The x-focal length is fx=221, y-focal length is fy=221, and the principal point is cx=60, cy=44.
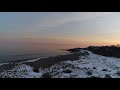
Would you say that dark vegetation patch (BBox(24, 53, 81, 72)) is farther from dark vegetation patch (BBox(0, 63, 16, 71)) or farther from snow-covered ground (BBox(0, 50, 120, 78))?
dark vegetation patch (BBox(0, 63, 16, 71))

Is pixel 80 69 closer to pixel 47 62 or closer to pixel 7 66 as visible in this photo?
pixel 47 62

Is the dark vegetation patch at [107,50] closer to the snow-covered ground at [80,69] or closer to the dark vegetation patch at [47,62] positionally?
the snow-covered ground at [80,69]

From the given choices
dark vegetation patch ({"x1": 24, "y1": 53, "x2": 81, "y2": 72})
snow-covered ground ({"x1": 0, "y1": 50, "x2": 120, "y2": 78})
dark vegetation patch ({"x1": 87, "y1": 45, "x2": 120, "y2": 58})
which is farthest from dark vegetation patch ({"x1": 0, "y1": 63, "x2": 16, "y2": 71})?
dark vegetation patch ({"x1": 87, "y1": 45, "x2": 120, "y2": 58})

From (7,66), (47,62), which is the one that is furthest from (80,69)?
(7,66)

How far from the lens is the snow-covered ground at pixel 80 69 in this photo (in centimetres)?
316

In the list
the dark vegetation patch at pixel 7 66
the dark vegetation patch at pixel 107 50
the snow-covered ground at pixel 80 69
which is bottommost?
the snow-covered ground at pixel 80 69

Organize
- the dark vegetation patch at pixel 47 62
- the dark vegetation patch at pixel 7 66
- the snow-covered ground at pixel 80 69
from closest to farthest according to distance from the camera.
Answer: the snow-covered ground at pixel 80 69
the dark vegetation patch at pixel 7 66
the dark vegetation patch at pixel 47 62

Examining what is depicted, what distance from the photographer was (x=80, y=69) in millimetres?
3557


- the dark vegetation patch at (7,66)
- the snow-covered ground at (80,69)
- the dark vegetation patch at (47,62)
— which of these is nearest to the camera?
the snow-covered ground at (80,69)

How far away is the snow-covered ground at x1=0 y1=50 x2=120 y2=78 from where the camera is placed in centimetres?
316

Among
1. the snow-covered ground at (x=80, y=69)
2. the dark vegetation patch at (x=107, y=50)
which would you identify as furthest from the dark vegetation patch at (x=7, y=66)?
the dark vegetation patch at (x=107, y=50)

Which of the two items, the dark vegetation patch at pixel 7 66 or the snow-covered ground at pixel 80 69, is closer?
the snow-covered ground at pixel 80 69
